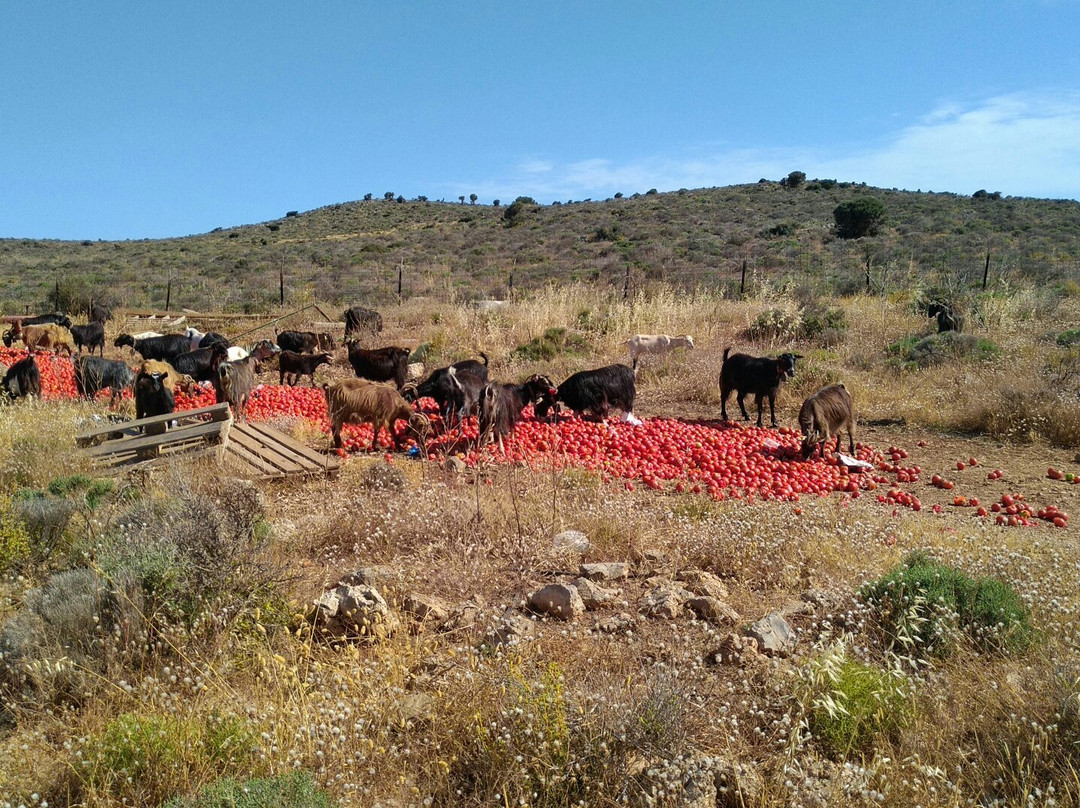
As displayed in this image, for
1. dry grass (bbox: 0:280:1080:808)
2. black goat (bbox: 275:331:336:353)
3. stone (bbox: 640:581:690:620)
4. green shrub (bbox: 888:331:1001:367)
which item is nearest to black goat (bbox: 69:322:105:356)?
black goat (bbox: 275:331:336:353)

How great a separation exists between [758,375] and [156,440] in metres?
8.38

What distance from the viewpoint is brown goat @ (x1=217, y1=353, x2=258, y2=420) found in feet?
35.2

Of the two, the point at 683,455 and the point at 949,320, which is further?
the point at 949,320

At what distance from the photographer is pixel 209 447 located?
7.88 metres

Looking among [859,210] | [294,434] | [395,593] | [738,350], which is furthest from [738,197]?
[395,593]

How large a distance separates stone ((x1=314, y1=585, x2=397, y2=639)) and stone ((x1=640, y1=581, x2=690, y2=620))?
5.19 feet

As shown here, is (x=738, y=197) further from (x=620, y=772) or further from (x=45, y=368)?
(x=620, y=772)

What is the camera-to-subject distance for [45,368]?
1430 centimetres

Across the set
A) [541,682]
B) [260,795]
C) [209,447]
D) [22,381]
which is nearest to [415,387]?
[209,447]

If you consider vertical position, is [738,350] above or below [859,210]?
below

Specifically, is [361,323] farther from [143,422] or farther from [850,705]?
[850,705]

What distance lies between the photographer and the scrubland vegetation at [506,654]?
3.06m

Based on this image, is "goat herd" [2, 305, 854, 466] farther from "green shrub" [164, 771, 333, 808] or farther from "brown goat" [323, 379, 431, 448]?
"green shrub" [164, 771, 333, 808]

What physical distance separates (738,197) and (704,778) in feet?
186
